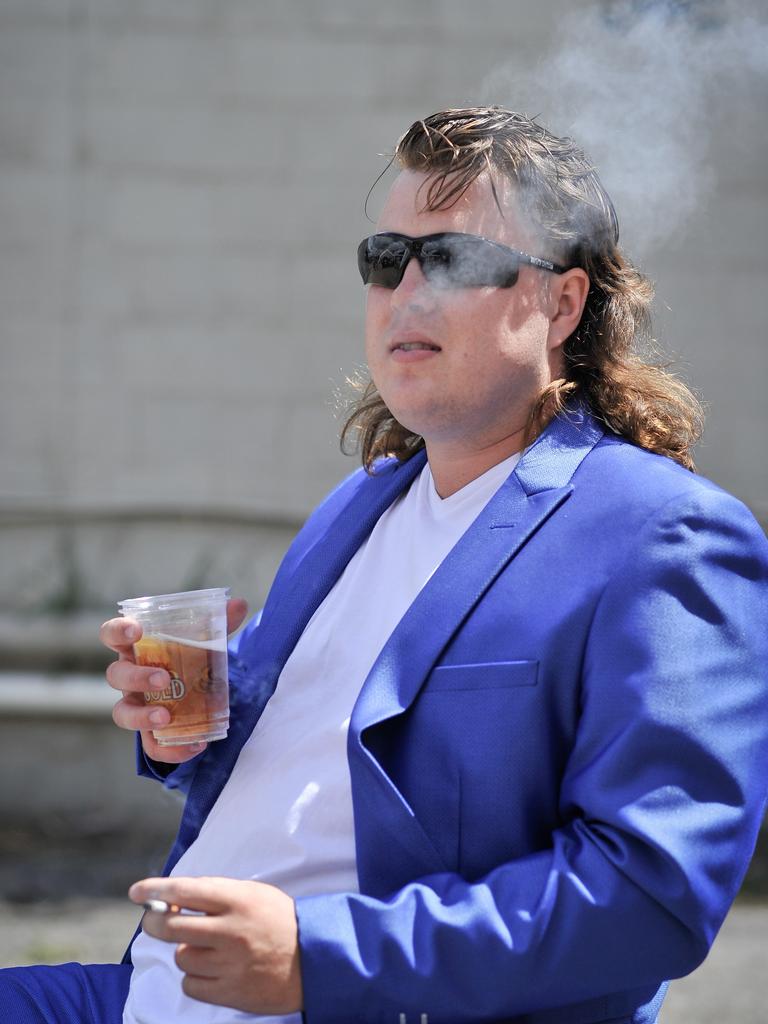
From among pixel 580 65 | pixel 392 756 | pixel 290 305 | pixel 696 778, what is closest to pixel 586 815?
pixel 696 778

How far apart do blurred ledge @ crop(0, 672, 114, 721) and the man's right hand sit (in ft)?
10.3

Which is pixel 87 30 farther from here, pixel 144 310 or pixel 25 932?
pixel 25 932

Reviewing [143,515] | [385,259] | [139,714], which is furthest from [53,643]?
[385,259]

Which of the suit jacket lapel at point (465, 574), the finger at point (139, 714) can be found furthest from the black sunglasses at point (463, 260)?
the finger at point (139, 714)

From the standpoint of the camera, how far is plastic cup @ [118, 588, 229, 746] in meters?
1.88

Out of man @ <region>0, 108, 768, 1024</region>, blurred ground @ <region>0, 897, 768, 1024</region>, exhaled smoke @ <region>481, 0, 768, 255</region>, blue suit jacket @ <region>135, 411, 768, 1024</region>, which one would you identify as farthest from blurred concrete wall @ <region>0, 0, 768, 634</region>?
blue suit jacket @ <region>135, 411, 768, 1024</region>

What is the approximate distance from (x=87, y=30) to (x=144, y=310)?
120 centimetres

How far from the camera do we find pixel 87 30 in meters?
5.20

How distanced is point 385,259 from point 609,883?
1043 millimetres

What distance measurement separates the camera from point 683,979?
406 cm

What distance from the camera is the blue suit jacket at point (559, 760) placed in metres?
1.48

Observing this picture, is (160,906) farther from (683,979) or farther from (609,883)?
(683,979)

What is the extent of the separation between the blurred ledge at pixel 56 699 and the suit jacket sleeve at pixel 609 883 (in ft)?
12.2

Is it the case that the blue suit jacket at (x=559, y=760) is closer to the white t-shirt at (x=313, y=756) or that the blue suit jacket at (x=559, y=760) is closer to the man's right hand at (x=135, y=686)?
the white t-shirt at (x=313, y=756)
